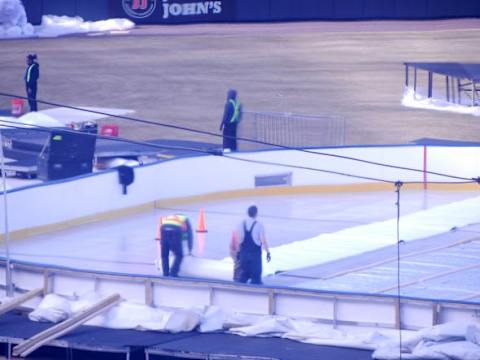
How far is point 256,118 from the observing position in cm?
3078

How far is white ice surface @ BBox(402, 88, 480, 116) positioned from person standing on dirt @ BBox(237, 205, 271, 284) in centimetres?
1768

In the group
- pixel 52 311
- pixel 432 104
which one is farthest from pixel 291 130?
pixel 52 311

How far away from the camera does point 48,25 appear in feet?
148

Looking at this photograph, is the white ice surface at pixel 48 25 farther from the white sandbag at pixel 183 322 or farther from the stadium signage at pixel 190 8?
the white sandbag at pixel 183 322

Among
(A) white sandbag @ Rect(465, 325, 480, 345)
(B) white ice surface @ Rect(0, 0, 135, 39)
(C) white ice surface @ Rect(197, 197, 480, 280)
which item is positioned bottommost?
(A) white sandbag @ Rect(465, 325, 480, 345)

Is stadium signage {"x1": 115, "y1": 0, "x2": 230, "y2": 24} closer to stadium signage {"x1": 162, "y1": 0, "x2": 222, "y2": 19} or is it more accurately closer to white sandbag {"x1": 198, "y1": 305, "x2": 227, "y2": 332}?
stadium signage {"x1": 162, "y1": 0, "x2": 222, "y2": 19}

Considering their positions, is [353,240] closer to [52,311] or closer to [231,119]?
[231,119]

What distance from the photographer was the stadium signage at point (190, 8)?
150ft

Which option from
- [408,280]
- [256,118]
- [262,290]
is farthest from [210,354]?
[256,118]

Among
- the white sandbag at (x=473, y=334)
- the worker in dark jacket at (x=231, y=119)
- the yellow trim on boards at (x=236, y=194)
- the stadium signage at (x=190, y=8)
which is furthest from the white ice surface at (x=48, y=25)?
the white sandbag at (x=473, y=334)

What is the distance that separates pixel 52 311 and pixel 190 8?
31.4 metres

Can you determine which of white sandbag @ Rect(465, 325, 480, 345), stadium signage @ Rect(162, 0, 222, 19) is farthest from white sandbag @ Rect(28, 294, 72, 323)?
stadium signage @ Rect(162, 0, 222, 19)

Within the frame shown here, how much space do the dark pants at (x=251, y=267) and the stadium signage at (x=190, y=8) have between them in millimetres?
29883

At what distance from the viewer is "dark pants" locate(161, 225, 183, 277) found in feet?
56.2
